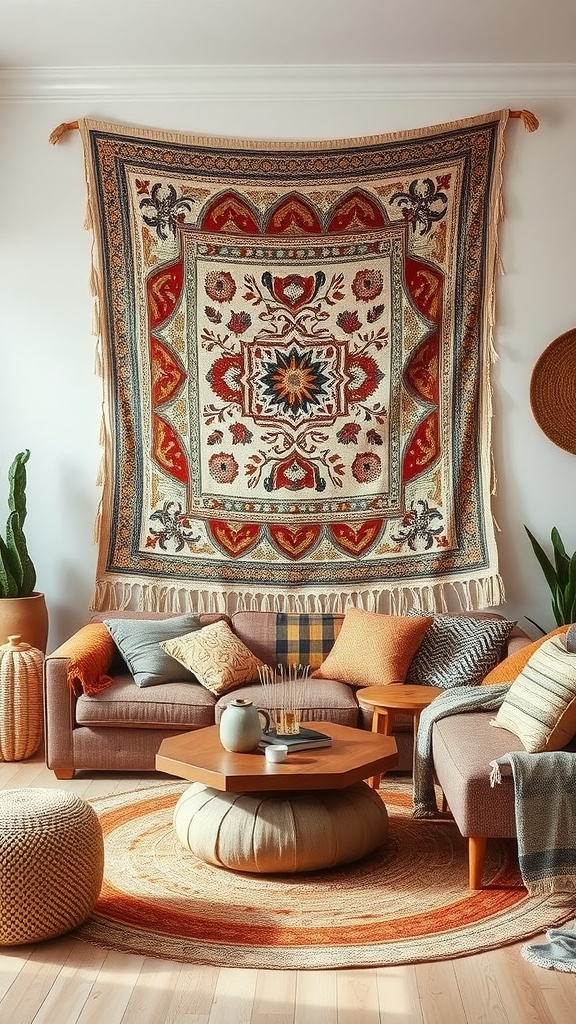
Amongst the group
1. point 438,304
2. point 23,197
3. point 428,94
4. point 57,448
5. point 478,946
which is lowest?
point 478,946

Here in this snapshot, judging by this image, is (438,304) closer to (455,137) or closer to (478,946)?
(455,137)

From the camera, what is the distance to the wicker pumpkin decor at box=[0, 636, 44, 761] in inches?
176

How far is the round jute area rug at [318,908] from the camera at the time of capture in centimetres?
277

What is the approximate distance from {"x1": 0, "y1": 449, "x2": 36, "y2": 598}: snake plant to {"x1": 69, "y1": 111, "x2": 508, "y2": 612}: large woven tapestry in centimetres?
40

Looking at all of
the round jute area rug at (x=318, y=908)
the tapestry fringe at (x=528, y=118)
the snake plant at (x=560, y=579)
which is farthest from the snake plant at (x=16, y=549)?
the tapestry fringe at (x=528, y=118)

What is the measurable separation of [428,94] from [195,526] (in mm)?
2288

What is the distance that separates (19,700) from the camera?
4500 mm

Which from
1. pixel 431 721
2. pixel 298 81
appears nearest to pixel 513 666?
pixel 431 721

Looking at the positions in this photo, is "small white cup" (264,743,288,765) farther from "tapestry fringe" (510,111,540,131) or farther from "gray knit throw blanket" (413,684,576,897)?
"tapestry fringe" (510,111,540,131)

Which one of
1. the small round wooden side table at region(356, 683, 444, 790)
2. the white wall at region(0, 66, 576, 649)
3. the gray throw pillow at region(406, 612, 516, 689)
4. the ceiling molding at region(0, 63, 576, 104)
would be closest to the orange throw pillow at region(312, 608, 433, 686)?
the gray throw pillow at region(406, 612, 516, 689)

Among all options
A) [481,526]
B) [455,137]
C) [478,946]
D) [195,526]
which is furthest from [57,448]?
[478,946]

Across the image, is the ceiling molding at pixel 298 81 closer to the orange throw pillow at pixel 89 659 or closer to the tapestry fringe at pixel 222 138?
the tapestry fringe at pixel 222 138

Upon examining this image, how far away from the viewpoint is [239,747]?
11.2ft

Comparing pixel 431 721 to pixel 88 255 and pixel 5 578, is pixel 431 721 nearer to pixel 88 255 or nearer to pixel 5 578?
pixel 5 578
